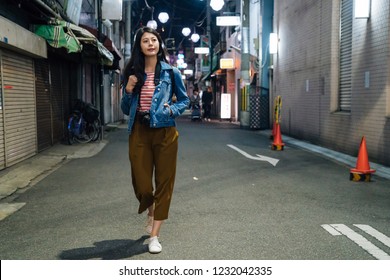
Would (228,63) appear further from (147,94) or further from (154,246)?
(154,246)

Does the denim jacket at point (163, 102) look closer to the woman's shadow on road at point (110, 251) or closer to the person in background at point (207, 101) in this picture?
the woman's shadow on road at point (110, 251)

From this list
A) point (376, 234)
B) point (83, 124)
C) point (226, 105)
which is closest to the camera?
point (376, 234)

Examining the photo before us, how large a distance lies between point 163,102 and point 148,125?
27 cm

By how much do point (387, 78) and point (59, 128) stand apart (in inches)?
379

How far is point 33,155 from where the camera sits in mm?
11992

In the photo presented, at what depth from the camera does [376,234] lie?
17.3 ft

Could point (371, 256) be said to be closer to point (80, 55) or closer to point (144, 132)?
point (144, 132)

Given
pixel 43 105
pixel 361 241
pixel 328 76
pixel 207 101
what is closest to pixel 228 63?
pixel 207 101

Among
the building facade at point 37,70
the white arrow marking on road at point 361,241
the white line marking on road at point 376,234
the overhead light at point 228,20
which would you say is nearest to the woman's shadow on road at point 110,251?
the white arrow marking on road at point 361,241

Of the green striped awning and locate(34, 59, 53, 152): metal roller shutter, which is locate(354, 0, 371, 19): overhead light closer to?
the green striped awning

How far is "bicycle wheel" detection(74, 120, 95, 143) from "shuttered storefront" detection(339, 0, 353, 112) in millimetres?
7786

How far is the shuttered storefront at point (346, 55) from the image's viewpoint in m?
13.4

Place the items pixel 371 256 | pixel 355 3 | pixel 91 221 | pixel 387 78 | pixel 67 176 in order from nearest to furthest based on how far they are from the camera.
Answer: pixel 371 256, pixel 91 221, pixel 67 176, pixel 387 78, pixel 355 3

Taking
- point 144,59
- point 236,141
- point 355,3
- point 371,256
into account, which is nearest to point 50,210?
point 144,59
